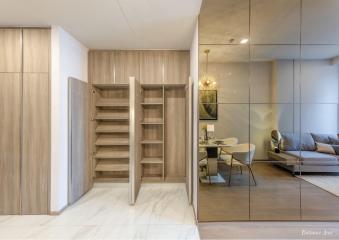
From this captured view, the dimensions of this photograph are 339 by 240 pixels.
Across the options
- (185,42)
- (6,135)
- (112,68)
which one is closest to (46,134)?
(6,135)

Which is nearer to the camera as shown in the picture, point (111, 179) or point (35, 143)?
point (35, 143)

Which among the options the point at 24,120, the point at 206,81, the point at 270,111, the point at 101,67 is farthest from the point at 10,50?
the point at 270,111

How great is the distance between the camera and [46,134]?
305 centimetres

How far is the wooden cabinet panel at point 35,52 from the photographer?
3051mm

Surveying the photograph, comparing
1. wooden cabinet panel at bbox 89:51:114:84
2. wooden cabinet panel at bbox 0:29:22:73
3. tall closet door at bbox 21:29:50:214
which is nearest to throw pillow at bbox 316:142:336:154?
wooden cabinet panel at bbox 89:51:114:84

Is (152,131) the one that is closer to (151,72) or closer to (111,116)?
(111,116)

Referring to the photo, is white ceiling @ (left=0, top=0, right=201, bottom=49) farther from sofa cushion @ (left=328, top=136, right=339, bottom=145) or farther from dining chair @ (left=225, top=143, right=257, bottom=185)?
sofa cushion @ (left=328, top=136, right=339, bottom=145)

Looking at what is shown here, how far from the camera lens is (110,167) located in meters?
4.20

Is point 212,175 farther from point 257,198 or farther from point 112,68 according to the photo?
point 112,68

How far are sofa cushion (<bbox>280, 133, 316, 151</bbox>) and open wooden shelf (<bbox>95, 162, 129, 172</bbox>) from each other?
2.94m

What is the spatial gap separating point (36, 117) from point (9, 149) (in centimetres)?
64

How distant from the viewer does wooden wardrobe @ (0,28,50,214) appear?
302 cm

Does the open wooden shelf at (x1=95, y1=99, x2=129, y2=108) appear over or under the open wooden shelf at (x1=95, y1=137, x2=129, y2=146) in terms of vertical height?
over

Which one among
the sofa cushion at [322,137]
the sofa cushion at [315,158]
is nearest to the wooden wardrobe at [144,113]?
A: the sofa cushion at [315,158]
